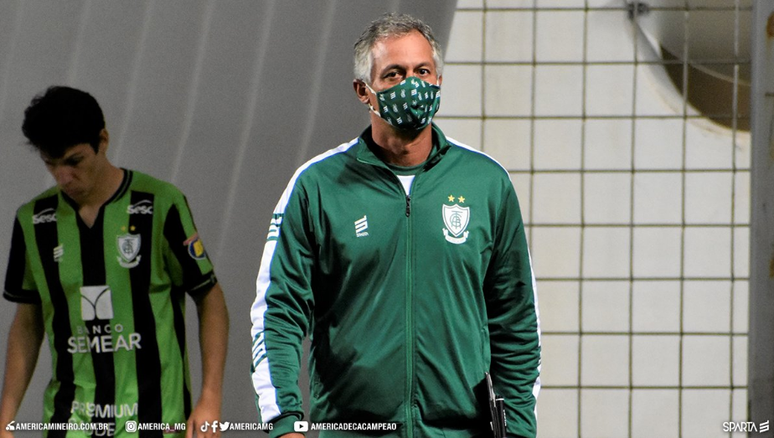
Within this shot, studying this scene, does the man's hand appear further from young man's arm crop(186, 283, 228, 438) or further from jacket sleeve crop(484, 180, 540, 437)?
jacket sleeve crop(484, 180, 540, 437)

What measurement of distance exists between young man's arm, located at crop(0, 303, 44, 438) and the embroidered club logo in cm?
16

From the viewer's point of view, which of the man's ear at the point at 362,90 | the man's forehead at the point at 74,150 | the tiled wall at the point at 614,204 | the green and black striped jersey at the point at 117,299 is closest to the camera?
the man's ear at the point at 362,90

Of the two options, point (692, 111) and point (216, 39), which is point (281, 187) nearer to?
point (216, 39)

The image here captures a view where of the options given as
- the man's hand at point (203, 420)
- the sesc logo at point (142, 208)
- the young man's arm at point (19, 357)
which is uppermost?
the sesc logo at point (142, 208)

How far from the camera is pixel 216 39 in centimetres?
298

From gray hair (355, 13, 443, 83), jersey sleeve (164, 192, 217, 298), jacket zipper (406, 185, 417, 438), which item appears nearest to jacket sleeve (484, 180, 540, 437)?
jacket zipper (406, 185, 417, 438)

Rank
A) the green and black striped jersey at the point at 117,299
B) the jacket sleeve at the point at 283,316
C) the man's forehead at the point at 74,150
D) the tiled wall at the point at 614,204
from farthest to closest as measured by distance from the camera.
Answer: the tiled wall at the point at 614,204, the man's forehead at the point at 74,150, the green and black striped jersey at the point at 117,299, the jacket sleeve at the point at 283,316

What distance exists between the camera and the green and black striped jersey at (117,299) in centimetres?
269

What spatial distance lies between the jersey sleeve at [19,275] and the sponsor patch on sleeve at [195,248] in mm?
466

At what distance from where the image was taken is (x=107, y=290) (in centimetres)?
280

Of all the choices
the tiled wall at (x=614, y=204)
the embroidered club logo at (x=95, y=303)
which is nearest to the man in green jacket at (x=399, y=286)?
the embroidered club logo at (x=95, y=303)

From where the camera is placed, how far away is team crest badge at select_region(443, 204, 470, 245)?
2.00m

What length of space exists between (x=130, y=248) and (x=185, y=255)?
0.16 meters

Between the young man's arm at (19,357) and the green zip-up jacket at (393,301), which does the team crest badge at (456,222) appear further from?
the young man's arm at (19,357)
